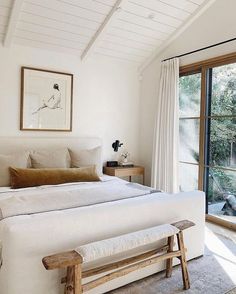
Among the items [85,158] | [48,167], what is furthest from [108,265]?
[85,158]

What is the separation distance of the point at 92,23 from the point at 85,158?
1.79 metres

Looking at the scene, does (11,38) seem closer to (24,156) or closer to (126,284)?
(24,156)

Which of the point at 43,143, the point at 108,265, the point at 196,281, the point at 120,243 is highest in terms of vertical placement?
the point at 43,143

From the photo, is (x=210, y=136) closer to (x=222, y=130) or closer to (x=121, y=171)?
(x=222, y=130)

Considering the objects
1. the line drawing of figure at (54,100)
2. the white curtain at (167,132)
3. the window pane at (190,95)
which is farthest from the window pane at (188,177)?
the line drawing of figure at (54,100)

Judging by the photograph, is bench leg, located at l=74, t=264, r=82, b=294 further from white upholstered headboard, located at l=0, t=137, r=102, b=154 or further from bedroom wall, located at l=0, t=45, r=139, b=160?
bedroom wall, located at l=0, t=45, r=139, b=160

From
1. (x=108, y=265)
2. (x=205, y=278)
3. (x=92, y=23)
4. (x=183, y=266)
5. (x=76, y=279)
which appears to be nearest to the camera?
(x=76, y=279)

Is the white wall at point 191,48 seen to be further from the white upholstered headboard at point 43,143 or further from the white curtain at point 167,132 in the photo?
the white upholstered headboard at point 43,143

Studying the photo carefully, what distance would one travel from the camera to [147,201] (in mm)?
2209

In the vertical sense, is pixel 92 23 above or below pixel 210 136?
above

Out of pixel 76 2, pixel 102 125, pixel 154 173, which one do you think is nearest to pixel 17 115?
pixel 102 125

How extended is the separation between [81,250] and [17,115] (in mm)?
2557

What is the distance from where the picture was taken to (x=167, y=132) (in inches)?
158

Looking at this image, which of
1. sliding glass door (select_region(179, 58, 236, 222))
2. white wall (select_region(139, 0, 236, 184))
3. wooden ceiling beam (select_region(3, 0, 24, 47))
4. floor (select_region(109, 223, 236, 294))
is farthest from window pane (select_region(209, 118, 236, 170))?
wooden ceiling beam (select_region(3, 0, 24, 47))
